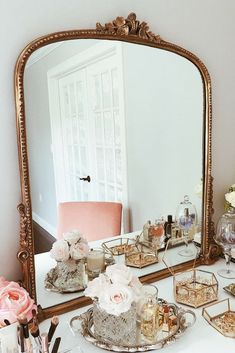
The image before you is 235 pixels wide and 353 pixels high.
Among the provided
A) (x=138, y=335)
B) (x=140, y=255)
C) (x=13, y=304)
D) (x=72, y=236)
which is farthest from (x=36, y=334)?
(x=140, y=255)

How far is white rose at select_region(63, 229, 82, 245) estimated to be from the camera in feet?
4.01

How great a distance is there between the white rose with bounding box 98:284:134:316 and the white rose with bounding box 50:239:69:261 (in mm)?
309

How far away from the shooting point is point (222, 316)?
1.11 metres

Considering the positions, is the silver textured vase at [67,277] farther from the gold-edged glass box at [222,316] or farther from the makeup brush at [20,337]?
the gold-edged glass box at [222,316]

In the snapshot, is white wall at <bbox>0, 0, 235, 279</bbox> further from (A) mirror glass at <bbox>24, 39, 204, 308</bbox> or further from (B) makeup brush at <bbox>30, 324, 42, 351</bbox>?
(B) makeup brush at <bbox>30, 324, 42, 351</bbox>

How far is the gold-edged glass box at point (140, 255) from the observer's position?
141cm

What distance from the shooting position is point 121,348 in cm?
97

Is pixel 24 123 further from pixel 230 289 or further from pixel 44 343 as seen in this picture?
pixel 230 289

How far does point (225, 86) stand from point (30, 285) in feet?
3.91

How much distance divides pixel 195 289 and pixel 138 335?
0.34 meters

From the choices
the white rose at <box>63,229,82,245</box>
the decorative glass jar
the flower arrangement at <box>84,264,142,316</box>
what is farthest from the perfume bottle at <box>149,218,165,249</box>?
the flower arrangement at <box>84,264,142,316</box>

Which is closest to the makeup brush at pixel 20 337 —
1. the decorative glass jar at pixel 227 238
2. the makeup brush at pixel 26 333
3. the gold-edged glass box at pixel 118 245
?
the makeup brush at pixel 26 333

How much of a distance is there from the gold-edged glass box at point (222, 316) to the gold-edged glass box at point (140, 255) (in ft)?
1.16

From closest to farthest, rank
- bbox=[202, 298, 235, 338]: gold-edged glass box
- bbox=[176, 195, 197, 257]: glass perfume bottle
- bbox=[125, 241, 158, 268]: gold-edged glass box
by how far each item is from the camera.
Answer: bbox=[202, 298, 235, 338]: gold-edged glass box → bbox=[125, 241, 158, 268]: gold-edged glass box → bbox=[176, 195, 197, 257]: glass perfume bottle
